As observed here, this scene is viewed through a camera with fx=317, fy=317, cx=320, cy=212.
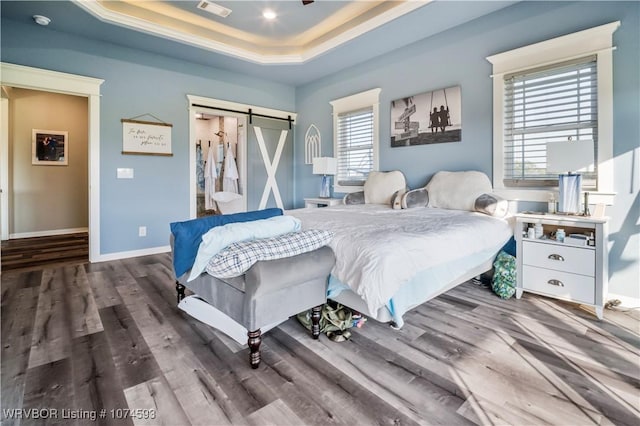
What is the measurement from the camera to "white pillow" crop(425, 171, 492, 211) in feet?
10.4

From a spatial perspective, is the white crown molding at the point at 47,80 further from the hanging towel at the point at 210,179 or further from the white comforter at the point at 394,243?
the white comforter at the point at 394,243

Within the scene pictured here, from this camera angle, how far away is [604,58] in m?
2.59

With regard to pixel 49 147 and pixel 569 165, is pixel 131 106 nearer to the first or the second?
pixel 49 147

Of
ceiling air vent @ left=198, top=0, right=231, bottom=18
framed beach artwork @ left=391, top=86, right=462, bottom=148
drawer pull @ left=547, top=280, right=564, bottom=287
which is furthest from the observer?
framed beach artwork @ left=391, top=86, right=462, bottom=148

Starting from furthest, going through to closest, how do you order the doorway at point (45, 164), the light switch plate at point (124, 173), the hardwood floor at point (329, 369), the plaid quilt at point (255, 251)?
the doorway at point (45, 164) → the light switch plate at point (124, 173) → the plaid quilt at point (255, 251) → the hardwood floor at point (329, 369)

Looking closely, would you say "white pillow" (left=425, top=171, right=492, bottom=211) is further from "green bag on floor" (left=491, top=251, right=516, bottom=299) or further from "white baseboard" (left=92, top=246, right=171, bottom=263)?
"white baseboard" (left=92, top=246, right=171, bottom=263)

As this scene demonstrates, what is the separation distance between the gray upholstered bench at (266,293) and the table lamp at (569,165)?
6.54 ft

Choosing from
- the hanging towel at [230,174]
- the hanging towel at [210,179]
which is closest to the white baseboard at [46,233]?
the hanging towel at [210,179]

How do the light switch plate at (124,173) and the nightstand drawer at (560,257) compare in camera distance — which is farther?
the light switch plate at (124,173)

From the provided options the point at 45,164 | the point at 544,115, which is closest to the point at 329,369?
the point at 544,115

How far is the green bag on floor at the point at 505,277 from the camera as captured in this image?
107 inches

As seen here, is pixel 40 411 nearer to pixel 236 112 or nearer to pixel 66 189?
pixel 236 112

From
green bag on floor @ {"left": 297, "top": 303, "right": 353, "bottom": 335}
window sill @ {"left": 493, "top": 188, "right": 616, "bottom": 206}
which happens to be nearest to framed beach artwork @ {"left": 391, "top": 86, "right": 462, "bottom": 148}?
window sill @ {"left": 493, "top": 188, "right": 616, "bottom": 206}

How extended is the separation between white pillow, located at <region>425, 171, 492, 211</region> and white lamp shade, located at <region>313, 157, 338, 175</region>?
5.58 feet
